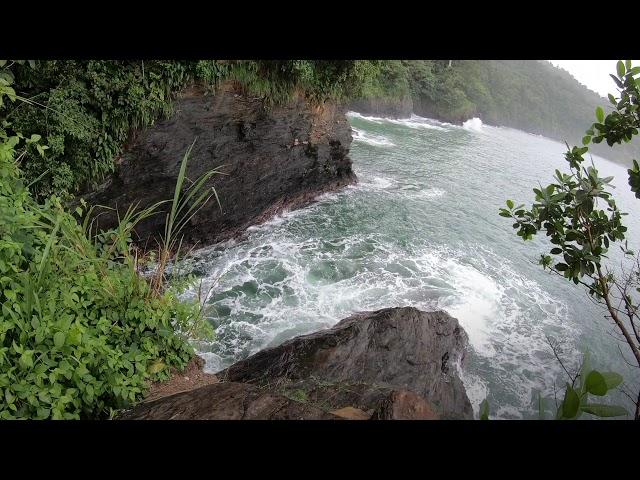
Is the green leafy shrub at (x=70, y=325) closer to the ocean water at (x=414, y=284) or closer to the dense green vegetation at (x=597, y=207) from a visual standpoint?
the ocean water at (x=414, y=284)

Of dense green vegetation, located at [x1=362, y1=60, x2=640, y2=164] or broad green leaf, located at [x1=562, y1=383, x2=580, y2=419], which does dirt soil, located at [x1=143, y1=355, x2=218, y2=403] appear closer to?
broad green leaf, located at [x1=562, y1=383, x2=580, y2=419]

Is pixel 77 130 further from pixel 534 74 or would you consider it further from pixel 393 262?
pixel 534 74

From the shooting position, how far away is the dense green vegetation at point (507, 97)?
39.9 meters

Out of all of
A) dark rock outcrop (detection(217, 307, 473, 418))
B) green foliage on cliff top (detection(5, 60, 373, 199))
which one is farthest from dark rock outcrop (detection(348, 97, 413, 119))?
dark rock outcrop (detection(217, 307, 473, 418))

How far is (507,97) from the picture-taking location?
50.6m

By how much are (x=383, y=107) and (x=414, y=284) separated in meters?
28.2

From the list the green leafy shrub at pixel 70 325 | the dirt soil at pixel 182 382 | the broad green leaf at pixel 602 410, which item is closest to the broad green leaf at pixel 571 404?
the broad green leaf at pixel 602 410

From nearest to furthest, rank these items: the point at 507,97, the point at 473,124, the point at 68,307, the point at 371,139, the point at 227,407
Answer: the point at 227,407
the point at 68,307
the point at 371,139
the point at 473,124
the point at 507,97

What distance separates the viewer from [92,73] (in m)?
5.57

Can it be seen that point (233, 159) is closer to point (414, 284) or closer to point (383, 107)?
point (414, 284)

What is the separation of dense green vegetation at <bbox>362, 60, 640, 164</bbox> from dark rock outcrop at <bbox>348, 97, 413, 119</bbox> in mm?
2007

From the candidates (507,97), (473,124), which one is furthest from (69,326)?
(507,97)
